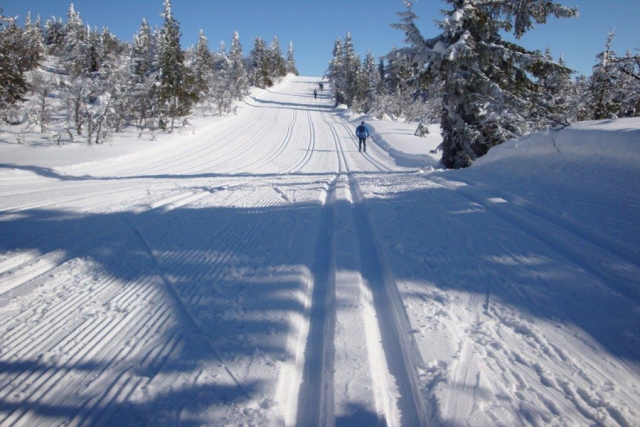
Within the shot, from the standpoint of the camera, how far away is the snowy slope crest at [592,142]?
18.9ft

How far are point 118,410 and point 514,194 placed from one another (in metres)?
6.54

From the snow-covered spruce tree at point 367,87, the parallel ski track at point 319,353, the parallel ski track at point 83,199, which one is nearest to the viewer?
the parallel ski track at point 319,353

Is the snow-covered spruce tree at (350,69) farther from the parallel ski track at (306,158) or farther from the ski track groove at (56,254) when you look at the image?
the ski track groove at (56,254)

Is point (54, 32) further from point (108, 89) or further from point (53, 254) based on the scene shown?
point (53, 254)

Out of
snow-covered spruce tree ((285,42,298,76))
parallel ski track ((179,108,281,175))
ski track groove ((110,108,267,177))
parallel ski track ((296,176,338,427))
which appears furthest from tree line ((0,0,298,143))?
snow-covered spruce tree ((285,42,298,76))

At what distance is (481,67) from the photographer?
11391mm

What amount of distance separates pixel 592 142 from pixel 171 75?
24.6 meters

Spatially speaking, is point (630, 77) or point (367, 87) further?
point (367, 87)

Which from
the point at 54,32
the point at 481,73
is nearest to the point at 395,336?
the point at 481,73

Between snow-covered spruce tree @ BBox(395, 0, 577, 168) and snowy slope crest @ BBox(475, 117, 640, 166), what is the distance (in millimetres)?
2199

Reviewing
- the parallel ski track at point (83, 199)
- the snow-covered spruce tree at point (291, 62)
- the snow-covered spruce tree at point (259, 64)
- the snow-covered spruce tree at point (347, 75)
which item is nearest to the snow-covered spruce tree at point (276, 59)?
Result: the snow-covered spruce tree at point (259, 64)

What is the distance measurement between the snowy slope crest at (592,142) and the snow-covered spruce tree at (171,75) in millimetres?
21395

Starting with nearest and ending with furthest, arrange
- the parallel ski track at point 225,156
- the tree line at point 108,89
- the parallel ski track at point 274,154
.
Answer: the parallel ski track at point 225,156
the parallel ski track at point 274,154
the tree line at point 108,89

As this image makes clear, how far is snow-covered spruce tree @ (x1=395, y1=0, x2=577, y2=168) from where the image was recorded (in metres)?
10.4
